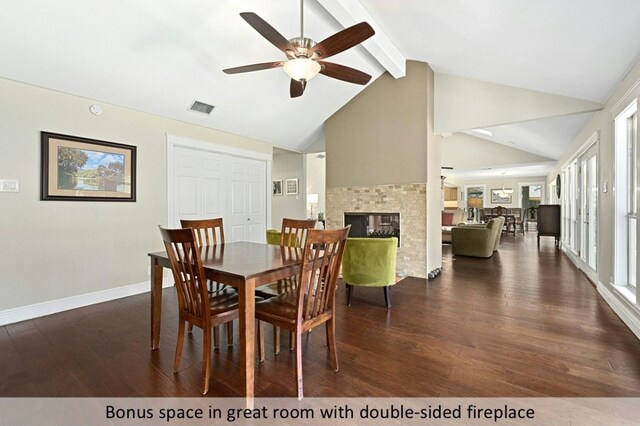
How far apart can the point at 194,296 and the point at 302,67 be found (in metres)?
1.81

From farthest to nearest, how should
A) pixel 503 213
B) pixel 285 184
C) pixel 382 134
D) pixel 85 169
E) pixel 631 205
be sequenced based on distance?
pixel 503 213, pixel 285 184, pixel 382 134, pixel 85 169, pixel 631 205

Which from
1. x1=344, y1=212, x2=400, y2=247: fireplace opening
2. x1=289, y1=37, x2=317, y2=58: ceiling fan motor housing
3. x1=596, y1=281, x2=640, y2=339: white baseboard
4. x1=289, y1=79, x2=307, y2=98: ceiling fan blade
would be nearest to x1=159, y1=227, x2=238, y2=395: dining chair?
x1=289, y1=37, x2=317, y2=58: ceiling fan motor housing

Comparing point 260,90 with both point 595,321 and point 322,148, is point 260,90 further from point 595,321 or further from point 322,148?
point 595,321

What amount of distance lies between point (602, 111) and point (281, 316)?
437 cm

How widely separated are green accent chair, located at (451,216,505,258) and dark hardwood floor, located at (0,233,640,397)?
8.34 ft

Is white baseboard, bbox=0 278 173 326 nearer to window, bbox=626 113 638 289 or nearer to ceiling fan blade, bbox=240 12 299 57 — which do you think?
ceiling fan blade, bbox=240 12 299 57

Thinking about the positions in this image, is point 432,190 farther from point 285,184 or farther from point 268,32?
point 268,32

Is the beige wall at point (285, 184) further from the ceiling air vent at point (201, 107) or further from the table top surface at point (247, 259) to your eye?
the table top surface at point (247, 259)

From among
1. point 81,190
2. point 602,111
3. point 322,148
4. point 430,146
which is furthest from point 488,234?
point 81,190

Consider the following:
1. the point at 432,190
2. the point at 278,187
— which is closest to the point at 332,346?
the point at 432,190

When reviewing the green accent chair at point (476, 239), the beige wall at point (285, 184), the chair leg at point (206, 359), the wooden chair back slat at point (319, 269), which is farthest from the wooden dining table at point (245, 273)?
the green accent chair at point (476, 239)

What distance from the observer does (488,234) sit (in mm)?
6082

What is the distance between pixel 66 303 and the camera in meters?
3.28

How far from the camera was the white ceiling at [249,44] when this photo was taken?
2482 mm
